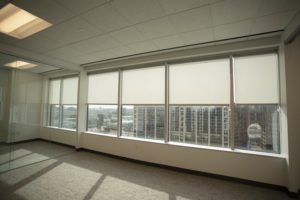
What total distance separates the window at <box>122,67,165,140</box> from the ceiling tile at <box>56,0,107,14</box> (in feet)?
7.32

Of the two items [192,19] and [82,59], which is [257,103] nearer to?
[192,19]

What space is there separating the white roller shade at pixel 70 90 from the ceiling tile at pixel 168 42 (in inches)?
140

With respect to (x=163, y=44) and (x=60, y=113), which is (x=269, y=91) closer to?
(x=163, y=44)

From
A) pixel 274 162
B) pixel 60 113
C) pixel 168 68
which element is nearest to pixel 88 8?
pixel 168 68

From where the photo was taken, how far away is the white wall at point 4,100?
337 centimetres

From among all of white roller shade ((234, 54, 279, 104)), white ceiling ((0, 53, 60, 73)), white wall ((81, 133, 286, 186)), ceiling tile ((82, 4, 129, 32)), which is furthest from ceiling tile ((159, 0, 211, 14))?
white ceiling ((0, 53, 60, 73))

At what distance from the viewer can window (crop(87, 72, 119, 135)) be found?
179 inches

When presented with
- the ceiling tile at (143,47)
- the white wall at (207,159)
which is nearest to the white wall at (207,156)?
the white wall at (207,159)

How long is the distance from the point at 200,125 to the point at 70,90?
4674 mm

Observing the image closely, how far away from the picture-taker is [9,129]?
11.8 ft

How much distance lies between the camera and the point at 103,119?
188 inches

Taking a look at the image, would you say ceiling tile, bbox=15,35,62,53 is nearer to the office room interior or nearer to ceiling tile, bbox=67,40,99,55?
the office room interior

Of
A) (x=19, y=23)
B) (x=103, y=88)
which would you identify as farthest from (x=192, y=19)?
(x=103, y=88)

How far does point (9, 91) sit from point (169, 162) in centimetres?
432
